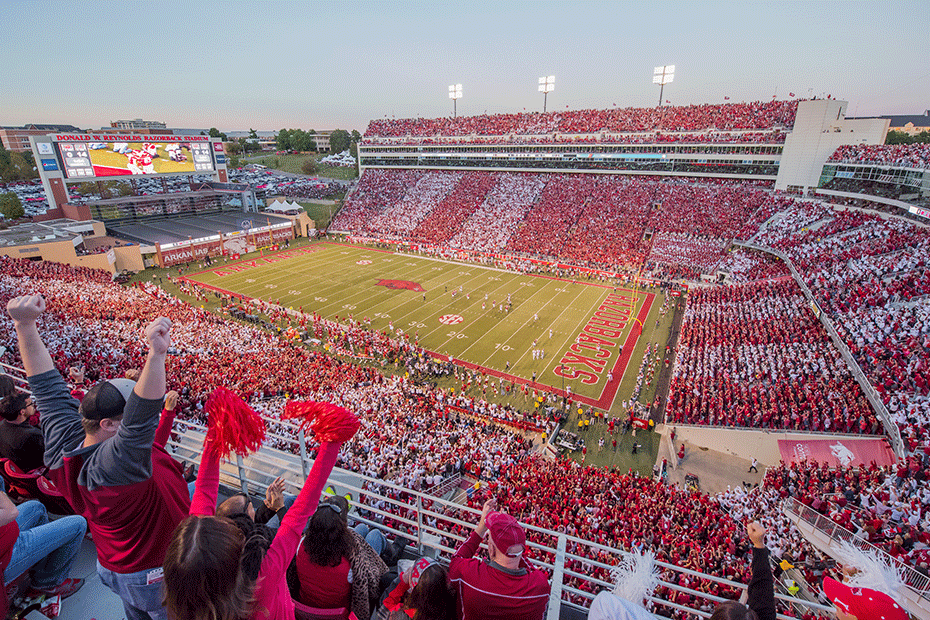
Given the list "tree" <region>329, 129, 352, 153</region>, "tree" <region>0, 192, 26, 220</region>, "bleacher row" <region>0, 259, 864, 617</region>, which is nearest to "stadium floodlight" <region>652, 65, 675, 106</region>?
"bleacher row" <region>0, 259, 864, 617</region>

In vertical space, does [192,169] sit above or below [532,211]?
above

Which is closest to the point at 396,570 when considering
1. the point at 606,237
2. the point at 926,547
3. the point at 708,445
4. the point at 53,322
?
the point at 926,547

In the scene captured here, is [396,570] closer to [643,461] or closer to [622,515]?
[622,515]

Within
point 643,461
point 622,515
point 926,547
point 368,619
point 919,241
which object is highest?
point 368,619

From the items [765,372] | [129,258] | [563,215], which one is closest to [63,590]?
[765,372]

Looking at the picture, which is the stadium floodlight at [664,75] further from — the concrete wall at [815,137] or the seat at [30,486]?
the seat at [30,486]

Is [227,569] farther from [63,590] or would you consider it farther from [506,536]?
[63,590]

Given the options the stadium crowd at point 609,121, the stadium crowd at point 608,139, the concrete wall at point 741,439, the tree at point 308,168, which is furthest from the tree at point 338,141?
the concrete wall at point 741,439
